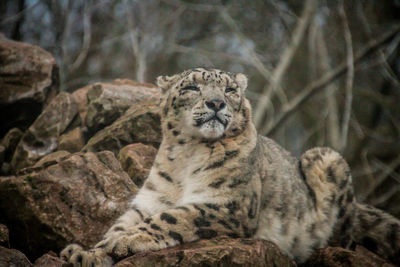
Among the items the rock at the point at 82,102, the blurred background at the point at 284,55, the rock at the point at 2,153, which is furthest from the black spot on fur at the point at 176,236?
the blurred background at the point at 284,55

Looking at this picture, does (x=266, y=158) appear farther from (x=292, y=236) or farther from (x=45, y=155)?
A: (x=45, y=155)

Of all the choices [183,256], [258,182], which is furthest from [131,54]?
[183,256]

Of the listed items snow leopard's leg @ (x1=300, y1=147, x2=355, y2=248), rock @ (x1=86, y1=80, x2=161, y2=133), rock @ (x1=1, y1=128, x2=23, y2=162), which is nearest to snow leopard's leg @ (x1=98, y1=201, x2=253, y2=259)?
snow leopard's leg @ (x1=300, y1=147, x2=355, y2=248)

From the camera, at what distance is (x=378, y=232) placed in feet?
16.3

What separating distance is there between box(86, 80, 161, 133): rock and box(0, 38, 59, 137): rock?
0.77 metres

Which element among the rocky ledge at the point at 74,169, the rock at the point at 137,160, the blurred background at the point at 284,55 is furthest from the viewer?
the blurred background at the point at 284,55

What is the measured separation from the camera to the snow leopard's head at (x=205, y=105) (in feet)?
13.5

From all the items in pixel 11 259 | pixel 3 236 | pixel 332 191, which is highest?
pixel 332 191

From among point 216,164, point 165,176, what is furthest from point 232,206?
point 165,176

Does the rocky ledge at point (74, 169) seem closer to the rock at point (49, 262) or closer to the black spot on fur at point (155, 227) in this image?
the rock at point (49, 262)

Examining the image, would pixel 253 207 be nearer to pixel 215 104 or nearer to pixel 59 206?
pixel 215 104

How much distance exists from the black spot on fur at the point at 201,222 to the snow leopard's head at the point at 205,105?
0.83 metres

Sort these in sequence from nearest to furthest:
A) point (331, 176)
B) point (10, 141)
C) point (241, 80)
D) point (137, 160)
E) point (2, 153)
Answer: point (241, 80) < point (331, 176) < point (137, 160) < point (2, 153) < point (10, 141)

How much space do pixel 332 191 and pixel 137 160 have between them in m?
2.31
